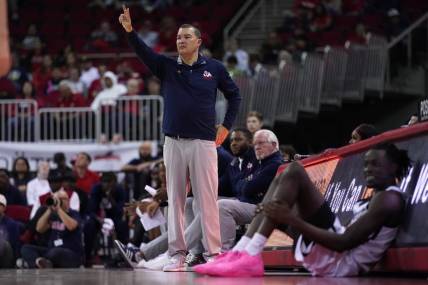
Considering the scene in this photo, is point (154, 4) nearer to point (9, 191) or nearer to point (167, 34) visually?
point (167, 34)

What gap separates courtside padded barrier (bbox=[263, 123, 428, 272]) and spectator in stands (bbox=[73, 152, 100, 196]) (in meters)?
6.64

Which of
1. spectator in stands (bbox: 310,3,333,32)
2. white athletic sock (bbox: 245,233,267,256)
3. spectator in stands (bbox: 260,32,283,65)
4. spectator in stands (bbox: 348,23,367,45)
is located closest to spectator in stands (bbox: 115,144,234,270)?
white athletic sock (bbox: 245,233,267,256)

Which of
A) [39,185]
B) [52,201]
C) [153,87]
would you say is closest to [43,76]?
[153,87]

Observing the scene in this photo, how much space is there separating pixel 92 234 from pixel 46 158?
10.9 feet

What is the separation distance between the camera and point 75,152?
1623 cm

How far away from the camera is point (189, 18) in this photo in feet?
73.7

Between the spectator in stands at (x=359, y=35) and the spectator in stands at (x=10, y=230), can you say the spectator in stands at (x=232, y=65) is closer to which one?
the spectator in stands at (x=359, y=35)

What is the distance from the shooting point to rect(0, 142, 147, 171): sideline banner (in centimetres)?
1611

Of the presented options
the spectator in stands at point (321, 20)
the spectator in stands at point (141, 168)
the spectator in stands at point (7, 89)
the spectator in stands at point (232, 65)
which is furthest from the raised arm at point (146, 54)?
the spectator in stands at point (321, 20)

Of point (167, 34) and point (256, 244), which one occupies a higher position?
point (167, 34)

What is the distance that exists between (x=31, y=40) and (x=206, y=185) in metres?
14.7

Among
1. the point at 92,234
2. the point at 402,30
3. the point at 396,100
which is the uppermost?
the point at 402,30

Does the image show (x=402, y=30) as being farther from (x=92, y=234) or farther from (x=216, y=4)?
(x=92, y=234)

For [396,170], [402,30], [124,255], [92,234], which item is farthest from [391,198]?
[402,30]
